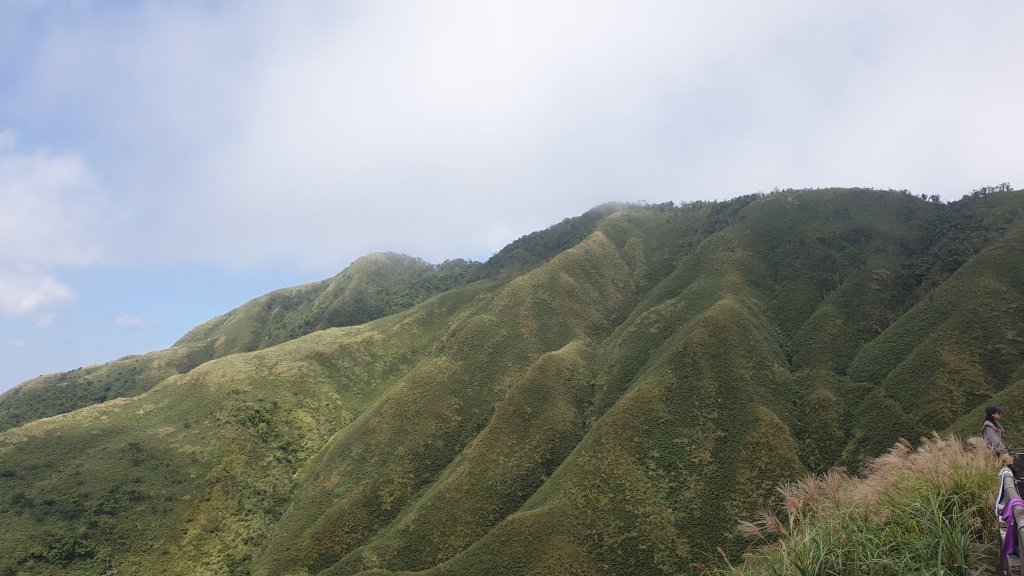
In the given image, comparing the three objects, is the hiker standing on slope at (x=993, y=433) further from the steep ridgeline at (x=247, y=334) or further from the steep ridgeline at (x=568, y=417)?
the steep ridgeline at (x=247, y=334)

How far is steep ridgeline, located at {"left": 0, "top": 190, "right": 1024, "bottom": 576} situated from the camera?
2648 inches

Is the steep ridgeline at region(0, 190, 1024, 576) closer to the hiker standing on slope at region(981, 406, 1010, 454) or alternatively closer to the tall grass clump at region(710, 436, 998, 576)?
the hiker standing on slope at region(981, 406, 1010, 454)

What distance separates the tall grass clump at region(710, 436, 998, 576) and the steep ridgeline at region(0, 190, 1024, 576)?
51.3 metres

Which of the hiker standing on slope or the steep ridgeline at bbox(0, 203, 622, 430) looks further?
the steep ridgeline at bbox(0, 203, 622, 430)

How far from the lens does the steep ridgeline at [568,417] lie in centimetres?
6725

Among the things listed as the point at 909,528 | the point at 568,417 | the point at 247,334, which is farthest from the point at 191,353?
the point at 909,528

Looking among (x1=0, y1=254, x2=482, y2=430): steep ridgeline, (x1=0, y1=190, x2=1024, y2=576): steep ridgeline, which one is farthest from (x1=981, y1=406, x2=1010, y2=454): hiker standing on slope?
(x1=0, y1=254, x2=482, y2=430): steep ridgeline

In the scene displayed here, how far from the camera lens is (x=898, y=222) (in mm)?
116375

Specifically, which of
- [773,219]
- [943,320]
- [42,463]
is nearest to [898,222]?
[773,219]

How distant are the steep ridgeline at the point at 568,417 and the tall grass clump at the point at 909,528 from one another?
5126 cm

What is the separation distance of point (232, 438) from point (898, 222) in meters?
149

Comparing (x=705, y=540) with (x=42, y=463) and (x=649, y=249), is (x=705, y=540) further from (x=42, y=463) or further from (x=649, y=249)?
(x=42, y=463)

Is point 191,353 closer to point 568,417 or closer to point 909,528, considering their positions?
point 568,417

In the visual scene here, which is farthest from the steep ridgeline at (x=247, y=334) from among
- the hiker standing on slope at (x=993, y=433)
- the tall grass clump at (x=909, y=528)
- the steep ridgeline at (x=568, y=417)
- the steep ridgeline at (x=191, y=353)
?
the tall grass clump at (x=909, y=528)
